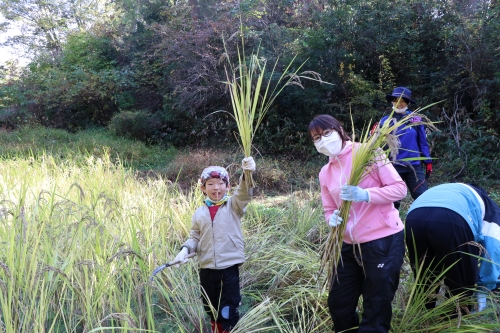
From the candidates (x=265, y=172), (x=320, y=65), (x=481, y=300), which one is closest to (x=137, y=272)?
(x=481, y=300)

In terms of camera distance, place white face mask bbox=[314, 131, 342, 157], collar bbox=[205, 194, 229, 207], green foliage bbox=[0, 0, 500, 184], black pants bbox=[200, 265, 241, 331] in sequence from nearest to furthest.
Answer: white face mask bbox=[314, 131, 342, 157]
black pants bbox=[200, 265, 241, 331]
collar bbox=[205, 194, 229, 207]
green foliage bbox=[0, 0, 500, 184]

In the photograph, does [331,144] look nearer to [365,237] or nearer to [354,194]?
[354,194]

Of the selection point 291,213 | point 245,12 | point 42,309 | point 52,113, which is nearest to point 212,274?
point 42,309

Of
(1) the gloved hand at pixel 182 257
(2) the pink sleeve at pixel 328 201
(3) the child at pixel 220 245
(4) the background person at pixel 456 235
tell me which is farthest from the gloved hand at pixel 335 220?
(1) the gloved hand at pixel 182 257

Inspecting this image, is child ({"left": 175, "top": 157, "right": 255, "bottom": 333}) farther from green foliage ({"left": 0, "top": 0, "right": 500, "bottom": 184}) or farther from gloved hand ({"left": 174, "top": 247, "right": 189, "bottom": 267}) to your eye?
green foliage ({"left": 0, "top": 0, "right": 500, "bottom": 184})

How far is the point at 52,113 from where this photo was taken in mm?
14148

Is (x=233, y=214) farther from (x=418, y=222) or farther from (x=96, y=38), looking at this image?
(x=96, y=38)

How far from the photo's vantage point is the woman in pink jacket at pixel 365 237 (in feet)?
6.90

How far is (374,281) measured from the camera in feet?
6.95

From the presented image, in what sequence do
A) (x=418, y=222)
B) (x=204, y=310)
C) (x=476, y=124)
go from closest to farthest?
1. (x=418, y=222)
2. (x=204, y=310)
3. (x=476, y=124)

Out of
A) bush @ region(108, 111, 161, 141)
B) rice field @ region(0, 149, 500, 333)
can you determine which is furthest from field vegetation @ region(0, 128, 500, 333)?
bush @ region(108, 111, 161, 141)

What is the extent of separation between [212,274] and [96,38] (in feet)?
46.5

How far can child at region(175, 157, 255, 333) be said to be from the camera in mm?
2457

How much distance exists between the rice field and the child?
0.12 m
